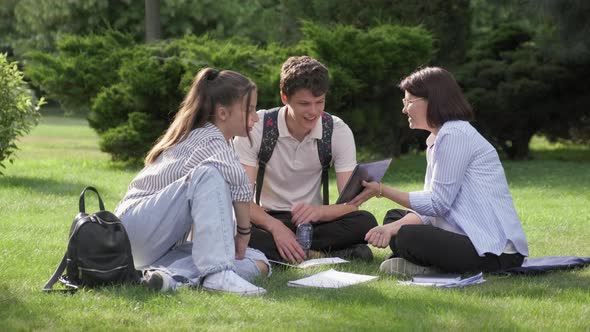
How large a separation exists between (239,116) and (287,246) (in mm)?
1065

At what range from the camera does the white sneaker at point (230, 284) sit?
5082 millimetres

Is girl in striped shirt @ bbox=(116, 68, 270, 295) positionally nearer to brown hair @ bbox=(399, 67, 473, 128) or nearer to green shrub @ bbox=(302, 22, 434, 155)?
brown hair @ bbox=(399, 67, 473, 128)

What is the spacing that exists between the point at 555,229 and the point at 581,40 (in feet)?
27.5

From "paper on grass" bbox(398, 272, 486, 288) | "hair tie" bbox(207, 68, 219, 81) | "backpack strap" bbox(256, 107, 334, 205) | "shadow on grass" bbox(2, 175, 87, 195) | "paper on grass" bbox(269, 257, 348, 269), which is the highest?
"hair tie" bbox(207, 68, 219, 81)

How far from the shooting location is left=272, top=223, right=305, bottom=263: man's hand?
627 cm

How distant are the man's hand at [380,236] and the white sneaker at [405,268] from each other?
0.12m

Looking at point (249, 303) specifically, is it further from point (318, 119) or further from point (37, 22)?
point (37, 22)

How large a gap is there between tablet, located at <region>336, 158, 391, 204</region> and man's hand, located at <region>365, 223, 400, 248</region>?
0.28m

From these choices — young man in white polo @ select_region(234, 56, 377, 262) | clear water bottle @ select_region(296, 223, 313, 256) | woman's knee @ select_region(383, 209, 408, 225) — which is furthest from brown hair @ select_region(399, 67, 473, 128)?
clear water bottle @ select_region(296, 223, 313, 256)

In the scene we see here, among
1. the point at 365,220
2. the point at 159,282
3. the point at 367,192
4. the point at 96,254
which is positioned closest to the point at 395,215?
the point at 365,220

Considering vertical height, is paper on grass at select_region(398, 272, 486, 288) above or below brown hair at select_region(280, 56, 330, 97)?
below

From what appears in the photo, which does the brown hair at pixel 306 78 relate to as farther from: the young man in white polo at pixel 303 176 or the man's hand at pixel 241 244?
the man's hand at pixel 241 244

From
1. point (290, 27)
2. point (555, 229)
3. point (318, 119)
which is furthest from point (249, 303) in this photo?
point (290, 27)

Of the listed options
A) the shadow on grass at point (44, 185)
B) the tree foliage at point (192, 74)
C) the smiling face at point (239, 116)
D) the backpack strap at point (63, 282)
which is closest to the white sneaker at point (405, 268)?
the smiling face at point (239, 116)
